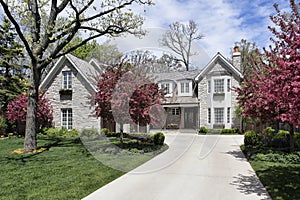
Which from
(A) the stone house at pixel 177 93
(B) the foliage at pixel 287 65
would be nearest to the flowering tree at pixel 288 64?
(B) the foliage at pixel 287 65

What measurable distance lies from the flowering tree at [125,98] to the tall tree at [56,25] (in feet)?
8.64

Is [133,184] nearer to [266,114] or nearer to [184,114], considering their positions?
[266,114]

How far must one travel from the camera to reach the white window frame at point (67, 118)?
19.5 meters

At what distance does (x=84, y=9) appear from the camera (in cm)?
1107

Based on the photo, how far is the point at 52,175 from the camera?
713 cm

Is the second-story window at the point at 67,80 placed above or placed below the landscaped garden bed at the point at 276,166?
above

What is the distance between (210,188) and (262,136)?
8372mm

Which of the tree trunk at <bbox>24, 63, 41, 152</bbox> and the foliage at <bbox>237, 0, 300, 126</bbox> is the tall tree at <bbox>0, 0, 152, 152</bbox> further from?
the foliage at <bbox>237, 0, 300, 126</bbox>

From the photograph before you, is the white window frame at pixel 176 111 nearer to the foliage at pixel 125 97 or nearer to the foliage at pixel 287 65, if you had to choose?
the foliage at pixel 125 97

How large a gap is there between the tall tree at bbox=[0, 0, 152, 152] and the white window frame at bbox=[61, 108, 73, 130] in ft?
26.8

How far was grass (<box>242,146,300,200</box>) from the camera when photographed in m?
5.76

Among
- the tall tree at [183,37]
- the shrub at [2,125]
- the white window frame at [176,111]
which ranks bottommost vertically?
the shrub at [2,125]

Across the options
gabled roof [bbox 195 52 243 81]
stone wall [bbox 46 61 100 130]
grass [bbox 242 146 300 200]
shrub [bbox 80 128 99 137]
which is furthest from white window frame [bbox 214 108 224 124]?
grass [bbox 242 146 300 200]

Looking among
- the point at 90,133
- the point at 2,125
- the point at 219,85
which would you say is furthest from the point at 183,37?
the point at 2,125
